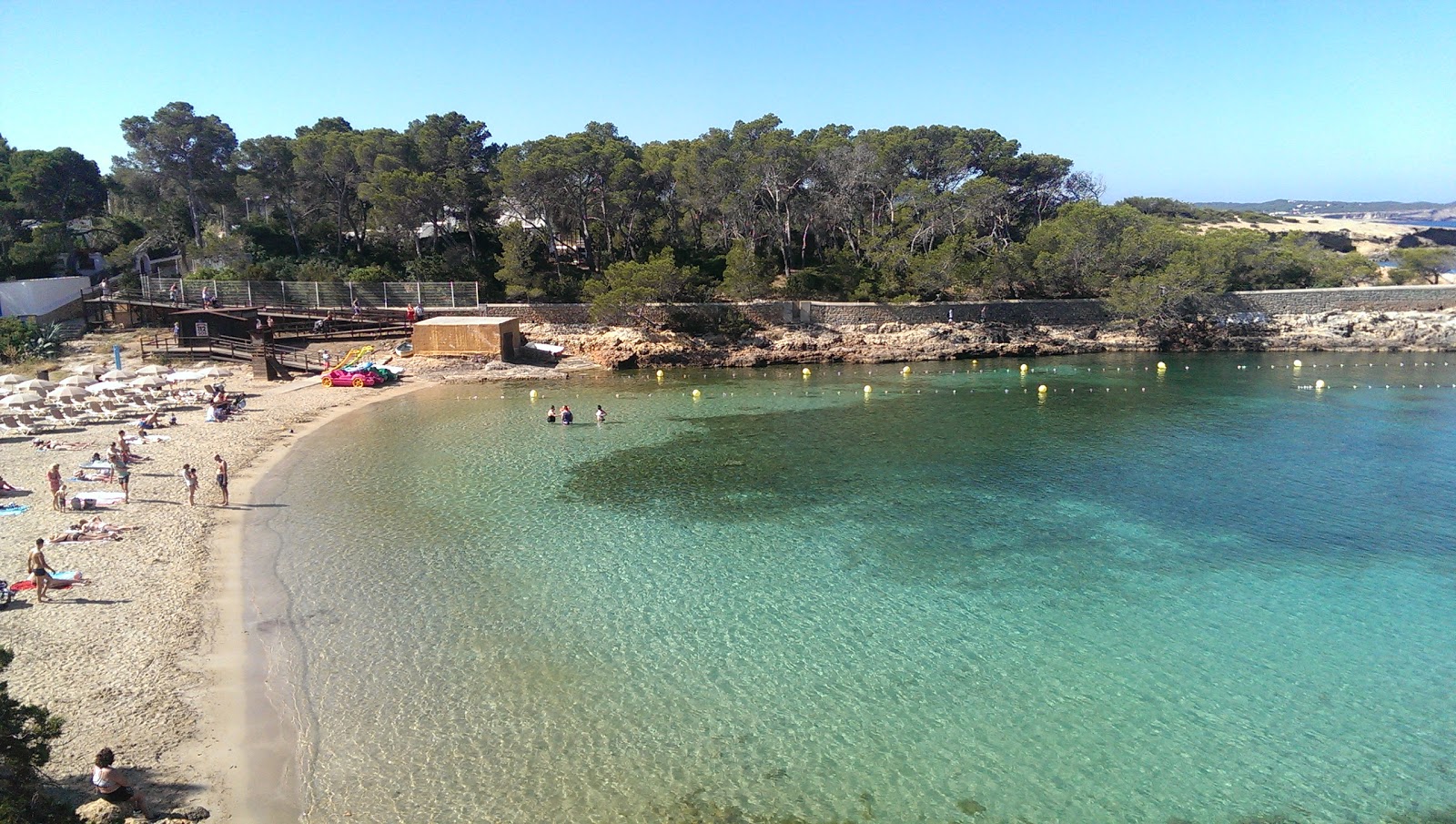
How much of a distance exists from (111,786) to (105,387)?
26887 mm

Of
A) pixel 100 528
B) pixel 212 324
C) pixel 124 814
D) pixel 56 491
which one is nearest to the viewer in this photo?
pixel 124 814

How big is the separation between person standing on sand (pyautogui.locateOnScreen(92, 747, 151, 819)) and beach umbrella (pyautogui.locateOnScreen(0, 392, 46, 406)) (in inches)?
993

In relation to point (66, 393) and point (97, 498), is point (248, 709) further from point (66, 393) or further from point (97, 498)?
point (66, 393)

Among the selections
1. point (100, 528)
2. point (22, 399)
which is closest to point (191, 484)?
point (100, 528)

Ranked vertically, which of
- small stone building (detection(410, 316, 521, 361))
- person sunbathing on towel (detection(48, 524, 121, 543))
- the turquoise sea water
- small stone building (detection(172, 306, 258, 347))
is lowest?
the turquoise sea water

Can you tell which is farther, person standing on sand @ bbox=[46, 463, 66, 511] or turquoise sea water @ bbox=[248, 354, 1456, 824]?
person standing on sand @ bbox=[46, 463, 66, 511]

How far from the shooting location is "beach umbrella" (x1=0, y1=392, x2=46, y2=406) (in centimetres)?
2719

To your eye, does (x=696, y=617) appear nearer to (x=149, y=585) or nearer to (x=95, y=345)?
(x=149, y=585)

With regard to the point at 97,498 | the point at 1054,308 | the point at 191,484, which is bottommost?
the point at 97,498

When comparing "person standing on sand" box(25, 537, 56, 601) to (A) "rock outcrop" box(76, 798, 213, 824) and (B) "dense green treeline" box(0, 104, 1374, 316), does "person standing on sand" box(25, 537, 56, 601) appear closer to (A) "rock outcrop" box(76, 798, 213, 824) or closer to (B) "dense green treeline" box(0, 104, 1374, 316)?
(A) "rock outcrop" box(76, 798, 213, 824)

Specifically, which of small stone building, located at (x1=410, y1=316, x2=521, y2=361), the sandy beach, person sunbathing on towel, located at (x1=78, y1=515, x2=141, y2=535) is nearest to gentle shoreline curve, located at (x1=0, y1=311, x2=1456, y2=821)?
the sandy beach

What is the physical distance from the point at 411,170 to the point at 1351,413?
5233 cm

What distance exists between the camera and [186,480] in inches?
840

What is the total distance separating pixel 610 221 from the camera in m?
52.3
